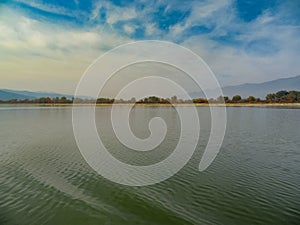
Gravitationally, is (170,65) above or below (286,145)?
above

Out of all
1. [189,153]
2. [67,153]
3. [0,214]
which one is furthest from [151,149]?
[0,214]

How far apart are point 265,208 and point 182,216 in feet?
8.81

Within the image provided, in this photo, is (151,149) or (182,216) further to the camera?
(151,149)

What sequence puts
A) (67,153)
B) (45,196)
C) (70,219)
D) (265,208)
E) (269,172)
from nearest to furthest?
1. (70,219)
2. (265,208)
3. (45,196)
4. (269,172)
5. (67,153)

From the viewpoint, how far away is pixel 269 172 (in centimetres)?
897

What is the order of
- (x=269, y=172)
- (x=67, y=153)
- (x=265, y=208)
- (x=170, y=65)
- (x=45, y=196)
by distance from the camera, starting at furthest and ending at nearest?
1. (x=67, y=153)
2. (x=170, y=65)
3. (x=269, y=172)
4. (x=45, y=196)
5. (x=265, y=208)

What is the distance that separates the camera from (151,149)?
1402 cm

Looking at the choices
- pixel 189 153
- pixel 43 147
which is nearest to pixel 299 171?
pixel 189 153

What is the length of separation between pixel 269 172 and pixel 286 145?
7.26m

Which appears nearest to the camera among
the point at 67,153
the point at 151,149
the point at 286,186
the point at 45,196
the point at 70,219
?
the point at 70,219

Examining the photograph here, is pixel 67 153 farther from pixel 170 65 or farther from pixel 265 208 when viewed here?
pixel 265 208

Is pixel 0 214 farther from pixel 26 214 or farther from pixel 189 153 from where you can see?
pixel 189 153

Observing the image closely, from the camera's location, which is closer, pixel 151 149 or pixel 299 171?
pixel 299 171

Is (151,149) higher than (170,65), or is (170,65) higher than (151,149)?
(170,65)
